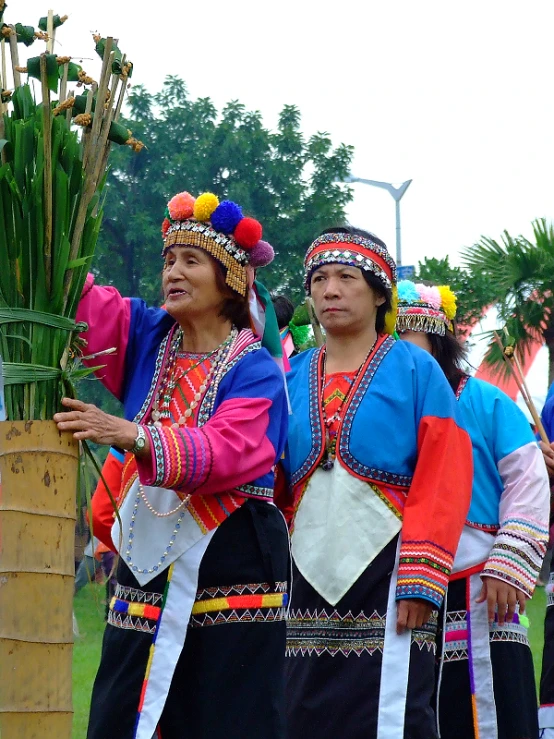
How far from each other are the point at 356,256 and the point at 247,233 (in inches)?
29.8

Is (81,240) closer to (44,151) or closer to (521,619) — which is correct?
(44,151)

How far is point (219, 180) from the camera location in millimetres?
20625

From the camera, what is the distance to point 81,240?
3.14 metres

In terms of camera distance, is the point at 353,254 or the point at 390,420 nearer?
the point at 390,420

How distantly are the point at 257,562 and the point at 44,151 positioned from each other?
1.25 m

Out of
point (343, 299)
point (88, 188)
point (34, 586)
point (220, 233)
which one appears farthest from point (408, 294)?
point (34, 586)

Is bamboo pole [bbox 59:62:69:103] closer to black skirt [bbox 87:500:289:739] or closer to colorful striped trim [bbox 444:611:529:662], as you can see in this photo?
black skirt [bbox 87:500:289:739]

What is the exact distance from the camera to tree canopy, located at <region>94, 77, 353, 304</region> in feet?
64.0

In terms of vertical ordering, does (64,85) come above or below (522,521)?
above

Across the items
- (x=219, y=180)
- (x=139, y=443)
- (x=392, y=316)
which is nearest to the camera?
(x=139, y=443)

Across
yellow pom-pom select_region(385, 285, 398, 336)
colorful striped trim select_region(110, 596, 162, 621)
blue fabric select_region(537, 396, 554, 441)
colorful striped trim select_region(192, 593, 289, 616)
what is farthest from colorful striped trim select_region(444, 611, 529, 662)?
colorful striped trim select_region(110, 596, 162, 621)

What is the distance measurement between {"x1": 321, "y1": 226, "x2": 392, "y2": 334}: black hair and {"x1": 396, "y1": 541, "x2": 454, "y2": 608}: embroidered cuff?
859 millimetres

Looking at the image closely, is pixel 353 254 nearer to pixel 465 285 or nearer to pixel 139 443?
pixel 139 443

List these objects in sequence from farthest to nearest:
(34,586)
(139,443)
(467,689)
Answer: (467,689)
(139,443)
(34,586)
